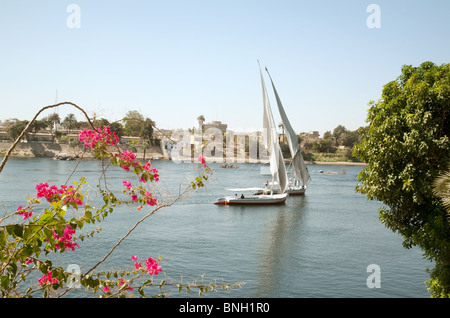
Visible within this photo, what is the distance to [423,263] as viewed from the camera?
18344mm

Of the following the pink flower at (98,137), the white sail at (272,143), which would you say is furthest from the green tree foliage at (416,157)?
the white sail at (272,143)

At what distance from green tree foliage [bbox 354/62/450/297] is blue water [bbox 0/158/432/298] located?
4705mm

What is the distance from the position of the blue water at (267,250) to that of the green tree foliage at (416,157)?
185 inches

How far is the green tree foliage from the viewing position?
8758mm

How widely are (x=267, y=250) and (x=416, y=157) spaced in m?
12.7

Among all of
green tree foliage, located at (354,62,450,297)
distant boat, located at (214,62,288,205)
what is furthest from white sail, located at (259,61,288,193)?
green tree foliage, located at (354,62,450,297)

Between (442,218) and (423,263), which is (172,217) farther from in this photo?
(442,218)

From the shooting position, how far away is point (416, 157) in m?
9.05

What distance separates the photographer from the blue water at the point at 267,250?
15.5 m

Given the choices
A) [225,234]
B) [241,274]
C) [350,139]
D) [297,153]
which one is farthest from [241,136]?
[241,274]

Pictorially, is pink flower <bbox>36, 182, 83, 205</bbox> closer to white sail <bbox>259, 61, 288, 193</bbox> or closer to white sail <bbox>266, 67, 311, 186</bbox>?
white sail <bbox>259, 61, 288, 193</bbox>

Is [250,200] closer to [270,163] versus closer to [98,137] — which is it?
[270,163]

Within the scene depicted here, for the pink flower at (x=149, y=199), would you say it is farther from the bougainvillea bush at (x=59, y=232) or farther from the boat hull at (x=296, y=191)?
the boat hull at (x=296, y=191)

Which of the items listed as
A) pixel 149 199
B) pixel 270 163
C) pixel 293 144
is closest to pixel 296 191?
pixel 293 144
